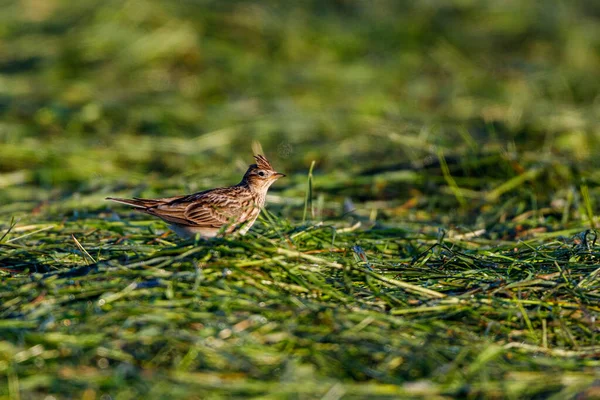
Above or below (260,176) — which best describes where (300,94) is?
below

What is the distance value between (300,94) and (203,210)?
664 centimetres

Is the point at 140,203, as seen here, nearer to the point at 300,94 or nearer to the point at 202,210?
the point at 202,210

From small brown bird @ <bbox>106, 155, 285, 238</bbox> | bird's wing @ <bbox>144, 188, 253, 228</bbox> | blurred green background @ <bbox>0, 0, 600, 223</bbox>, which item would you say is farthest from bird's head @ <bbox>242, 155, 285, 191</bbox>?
blurred green background @ <bbox>0, 0, 600, 223</bbox>

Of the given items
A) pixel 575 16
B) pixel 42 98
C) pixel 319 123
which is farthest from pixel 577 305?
pixel 575 16

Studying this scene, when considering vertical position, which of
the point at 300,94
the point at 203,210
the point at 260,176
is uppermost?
the point at 260,176

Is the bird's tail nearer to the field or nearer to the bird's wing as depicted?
the bird's wing

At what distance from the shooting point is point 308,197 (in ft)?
19.8

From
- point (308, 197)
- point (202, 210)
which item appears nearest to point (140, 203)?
point (202, 210)

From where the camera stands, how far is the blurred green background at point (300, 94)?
854 centimetres

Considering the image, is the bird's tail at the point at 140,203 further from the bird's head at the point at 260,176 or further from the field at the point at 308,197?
the bird's head at the point at 260,176

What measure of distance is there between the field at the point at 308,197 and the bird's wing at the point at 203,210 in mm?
226

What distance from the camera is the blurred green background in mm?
8539

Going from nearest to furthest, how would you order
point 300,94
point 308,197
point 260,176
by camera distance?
point 308,197 < point 260,176 < point 300,94

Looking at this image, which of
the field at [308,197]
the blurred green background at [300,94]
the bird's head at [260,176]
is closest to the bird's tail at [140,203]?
the field at [308,197]
